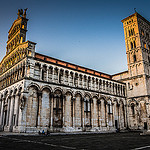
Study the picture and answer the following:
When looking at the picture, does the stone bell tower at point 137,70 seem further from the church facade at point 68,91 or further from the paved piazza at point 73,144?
the paved piazza at point 73,144

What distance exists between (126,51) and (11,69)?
103ft

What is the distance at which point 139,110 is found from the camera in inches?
1496

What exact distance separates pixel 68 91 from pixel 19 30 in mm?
16116

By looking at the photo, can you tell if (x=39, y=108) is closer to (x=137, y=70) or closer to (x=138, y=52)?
(x=137, y=70)

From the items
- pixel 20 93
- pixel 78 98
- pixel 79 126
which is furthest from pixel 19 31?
pixel 79 126

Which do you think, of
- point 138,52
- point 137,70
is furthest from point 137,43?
point 137,70

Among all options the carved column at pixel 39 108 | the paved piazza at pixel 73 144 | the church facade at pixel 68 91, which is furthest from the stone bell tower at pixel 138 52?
the paved piazza at pixel 73 144

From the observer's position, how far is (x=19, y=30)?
31.6m

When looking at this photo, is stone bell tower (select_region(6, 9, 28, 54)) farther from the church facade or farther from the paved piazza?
the paved piazza

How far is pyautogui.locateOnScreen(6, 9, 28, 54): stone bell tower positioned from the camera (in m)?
31.3

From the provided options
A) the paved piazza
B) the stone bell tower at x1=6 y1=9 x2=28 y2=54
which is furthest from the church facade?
the paved piazza

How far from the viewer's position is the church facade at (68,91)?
81.8 feet

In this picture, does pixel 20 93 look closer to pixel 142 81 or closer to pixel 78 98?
pixel 78 98

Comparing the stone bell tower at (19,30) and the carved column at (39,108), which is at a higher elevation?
the stone bell tower at (19,30)
